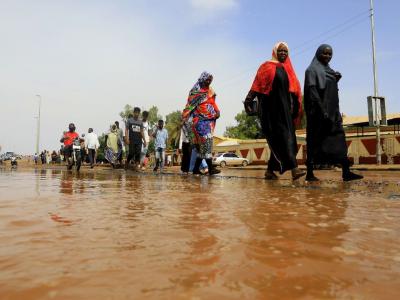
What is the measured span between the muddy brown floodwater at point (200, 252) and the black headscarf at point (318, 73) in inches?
121

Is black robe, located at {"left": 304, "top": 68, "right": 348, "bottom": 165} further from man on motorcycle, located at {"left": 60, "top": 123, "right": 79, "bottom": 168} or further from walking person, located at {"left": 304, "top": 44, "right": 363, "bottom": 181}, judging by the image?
man on motorcycle, located at {"left": 60, "top": 123, "right": 79, "bottom": 168}

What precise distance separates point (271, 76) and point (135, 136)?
21.3 feet

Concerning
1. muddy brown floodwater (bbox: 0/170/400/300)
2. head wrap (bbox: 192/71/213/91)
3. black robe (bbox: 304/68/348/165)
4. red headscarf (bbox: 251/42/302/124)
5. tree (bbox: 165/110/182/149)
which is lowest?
muddy brown floodwater (bbox: 0/170/400/300)

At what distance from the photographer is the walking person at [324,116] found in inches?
207

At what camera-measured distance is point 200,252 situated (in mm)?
1350

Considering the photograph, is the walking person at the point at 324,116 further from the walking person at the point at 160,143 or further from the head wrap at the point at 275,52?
the walking person at the point at 160,143

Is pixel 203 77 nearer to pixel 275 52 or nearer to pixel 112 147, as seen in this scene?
pixel 275 52

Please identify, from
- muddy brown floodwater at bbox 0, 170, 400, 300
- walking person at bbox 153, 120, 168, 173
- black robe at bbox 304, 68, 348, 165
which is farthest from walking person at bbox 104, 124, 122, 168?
muddy brown floodwater at bbox 0, 170, 400, 300

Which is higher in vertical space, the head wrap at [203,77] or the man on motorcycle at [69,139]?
the head wrap at [203,77]

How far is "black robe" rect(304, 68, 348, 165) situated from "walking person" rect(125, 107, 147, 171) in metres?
6.63

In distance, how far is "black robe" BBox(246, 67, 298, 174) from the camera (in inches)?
213

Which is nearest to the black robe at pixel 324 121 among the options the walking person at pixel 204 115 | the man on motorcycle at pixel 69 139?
the walking person at pixel 204 115

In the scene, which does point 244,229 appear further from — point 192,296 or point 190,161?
point 190,161

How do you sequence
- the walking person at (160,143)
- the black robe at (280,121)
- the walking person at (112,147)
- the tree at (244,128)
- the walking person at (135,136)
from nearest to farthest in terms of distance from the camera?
the black robe at (280,121) < the walking person at (135,136) < the walking person at (160,143) < the walking person at (112,147) < the tree at (244,128)
